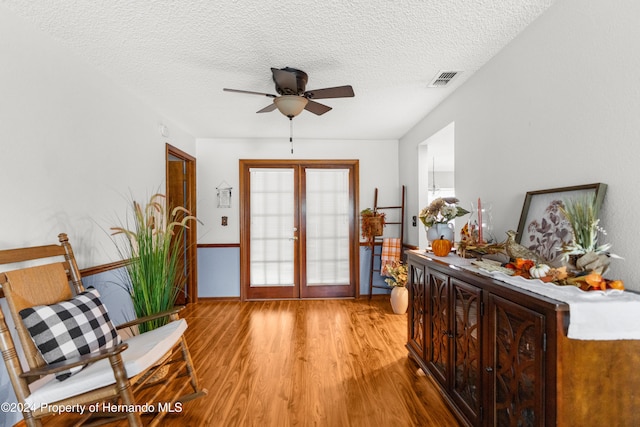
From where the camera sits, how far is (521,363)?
1.28m

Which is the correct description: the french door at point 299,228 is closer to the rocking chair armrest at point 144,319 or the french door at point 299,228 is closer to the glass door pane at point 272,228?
the glass door pane at point 272,228

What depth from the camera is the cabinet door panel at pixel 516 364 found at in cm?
118

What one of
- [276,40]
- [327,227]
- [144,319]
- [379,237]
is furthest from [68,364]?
[379,237]

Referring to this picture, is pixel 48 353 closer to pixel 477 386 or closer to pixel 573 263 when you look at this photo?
pixel 477 386

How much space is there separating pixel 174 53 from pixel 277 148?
2.48 metres

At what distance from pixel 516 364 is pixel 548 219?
2.70ft

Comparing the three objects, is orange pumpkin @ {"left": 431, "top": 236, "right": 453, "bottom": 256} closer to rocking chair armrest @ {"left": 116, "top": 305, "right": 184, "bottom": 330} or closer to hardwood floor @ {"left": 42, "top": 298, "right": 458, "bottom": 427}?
hardwood floor @ {"left": 42, "top": 298, "right": 458, "bottom": 427}

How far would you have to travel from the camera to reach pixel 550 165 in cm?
173

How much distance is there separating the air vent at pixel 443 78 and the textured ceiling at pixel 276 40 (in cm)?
7

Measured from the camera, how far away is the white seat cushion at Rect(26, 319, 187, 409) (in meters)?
1.41

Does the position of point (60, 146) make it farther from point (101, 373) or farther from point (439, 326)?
point (439, 326)

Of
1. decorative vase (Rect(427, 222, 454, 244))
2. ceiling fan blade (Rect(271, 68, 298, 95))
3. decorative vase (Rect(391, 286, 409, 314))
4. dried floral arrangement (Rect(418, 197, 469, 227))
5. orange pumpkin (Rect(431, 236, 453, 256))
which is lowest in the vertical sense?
decorative vase (Rect(391, 286, 409, 314))

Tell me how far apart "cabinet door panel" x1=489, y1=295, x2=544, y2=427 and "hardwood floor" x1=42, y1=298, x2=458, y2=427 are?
0.59 meters

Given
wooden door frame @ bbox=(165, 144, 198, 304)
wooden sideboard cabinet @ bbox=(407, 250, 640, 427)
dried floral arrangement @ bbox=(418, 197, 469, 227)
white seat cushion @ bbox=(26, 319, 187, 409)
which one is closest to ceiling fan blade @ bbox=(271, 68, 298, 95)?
dried floral arrangement @ bbox=(418, 197, 469, 227)
